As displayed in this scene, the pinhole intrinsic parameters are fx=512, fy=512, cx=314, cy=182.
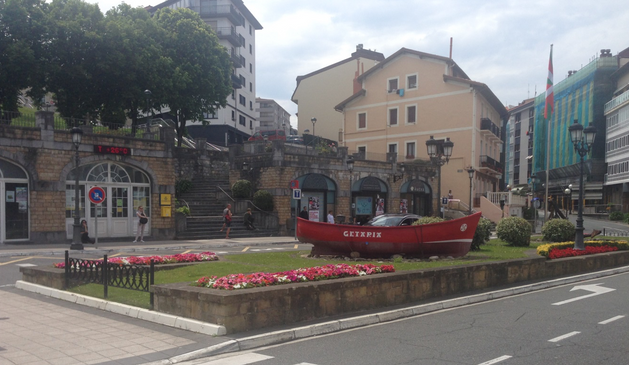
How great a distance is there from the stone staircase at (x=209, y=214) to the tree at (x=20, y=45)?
11.8 m

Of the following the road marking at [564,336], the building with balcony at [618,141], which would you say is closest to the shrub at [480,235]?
the road marking at [564,336]

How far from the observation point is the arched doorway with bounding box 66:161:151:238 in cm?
2520

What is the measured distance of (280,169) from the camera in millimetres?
33125

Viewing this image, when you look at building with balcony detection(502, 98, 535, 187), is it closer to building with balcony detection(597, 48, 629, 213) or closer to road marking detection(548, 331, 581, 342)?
building with balcony detection(597, 48, 629, 213)

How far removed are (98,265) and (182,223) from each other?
703 inches

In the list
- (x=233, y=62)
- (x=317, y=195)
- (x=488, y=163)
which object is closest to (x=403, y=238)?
(x=317, y=195)

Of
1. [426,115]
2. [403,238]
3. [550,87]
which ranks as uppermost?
[550,87]

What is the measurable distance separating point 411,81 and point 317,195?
1907 centimetres

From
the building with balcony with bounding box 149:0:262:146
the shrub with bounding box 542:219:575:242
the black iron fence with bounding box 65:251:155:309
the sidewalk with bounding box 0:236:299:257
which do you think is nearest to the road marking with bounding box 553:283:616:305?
the black iron fence with bounding box 65:251:155:309

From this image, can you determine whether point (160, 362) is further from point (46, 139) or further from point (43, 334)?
point (46, 139)

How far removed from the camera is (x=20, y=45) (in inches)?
1113

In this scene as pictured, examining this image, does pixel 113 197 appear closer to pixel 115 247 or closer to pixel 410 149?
pixel 115 247

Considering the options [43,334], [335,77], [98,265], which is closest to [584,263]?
[98,265]

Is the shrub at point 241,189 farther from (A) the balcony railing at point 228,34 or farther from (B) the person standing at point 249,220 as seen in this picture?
(A) the balcony railing at point 228,34
